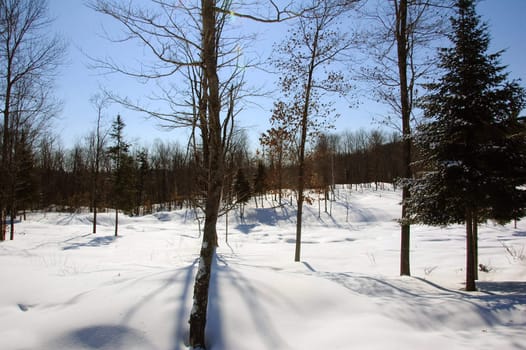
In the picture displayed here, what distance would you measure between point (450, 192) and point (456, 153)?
0.97m

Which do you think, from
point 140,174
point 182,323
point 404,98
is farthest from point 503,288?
point 140,174

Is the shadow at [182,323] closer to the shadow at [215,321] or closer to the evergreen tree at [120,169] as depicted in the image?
the shadow at [215,321]

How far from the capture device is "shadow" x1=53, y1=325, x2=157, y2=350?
324 centimetres

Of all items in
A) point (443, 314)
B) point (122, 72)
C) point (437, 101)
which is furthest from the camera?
point (437, 101)

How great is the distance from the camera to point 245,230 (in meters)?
29.6

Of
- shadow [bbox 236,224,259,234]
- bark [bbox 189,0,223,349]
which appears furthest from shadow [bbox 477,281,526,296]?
shadow [bbox 236,224,259,234]

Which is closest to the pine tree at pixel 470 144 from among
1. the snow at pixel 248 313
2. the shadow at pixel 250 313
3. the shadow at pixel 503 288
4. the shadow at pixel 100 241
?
the shadow at pixel 503 288

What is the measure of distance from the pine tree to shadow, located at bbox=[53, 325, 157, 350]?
22.1ft

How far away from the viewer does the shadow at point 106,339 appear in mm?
3236

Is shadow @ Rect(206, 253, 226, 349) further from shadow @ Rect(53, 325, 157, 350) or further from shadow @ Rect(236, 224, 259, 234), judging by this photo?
shadow @ Rect(236, 224, 259, 234)

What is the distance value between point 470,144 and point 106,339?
8.13 meters

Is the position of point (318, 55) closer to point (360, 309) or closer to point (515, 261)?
point (360, 309)

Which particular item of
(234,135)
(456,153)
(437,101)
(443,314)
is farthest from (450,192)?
(234,135)

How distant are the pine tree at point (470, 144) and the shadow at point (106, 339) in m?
6.75
